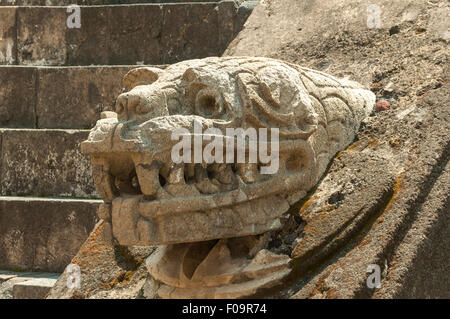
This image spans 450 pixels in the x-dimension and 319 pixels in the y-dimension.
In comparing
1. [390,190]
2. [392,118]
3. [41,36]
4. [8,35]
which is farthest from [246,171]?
[8,35]

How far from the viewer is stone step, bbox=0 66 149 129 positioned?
4398mm

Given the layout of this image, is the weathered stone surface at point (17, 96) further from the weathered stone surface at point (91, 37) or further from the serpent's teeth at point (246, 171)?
the serpent's teeth at point (246, 171)

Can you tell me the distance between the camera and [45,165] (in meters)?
4.27

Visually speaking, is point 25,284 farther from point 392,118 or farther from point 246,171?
point 392,118

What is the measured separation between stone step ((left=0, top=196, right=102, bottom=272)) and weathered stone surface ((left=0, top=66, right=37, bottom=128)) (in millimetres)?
646

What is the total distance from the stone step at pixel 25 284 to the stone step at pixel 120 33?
1.46 m

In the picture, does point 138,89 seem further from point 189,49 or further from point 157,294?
point 189,49

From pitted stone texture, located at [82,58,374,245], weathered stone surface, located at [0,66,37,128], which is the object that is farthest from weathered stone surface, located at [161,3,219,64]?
pitted stone texture, located at [82,58,374,245]

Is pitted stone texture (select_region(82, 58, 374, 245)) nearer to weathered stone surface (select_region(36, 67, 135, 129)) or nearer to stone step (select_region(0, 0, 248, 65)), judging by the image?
weathered stone surface (select_region(36, 67, 135, 129))

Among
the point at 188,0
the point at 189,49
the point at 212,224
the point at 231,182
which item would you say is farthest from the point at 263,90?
the point at 188,0

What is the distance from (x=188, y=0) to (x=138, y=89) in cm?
272

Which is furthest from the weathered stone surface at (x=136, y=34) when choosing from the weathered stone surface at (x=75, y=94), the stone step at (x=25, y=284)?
the stone step at (x=25, y=284)

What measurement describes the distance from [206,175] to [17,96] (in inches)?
106

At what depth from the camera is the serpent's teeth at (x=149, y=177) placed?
7.06 feet
